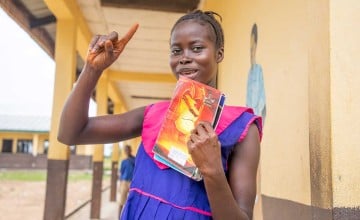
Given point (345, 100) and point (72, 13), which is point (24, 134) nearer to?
point (72, 13)

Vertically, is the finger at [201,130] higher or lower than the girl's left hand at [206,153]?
higher

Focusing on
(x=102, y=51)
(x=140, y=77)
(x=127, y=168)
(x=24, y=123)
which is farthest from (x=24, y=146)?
(x=102, y=51)

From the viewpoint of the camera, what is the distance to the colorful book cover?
3.49 ft

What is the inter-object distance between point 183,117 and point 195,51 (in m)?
0.20

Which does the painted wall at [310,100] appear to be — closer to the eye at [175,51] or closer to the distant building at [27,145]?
the eye at [175,51]

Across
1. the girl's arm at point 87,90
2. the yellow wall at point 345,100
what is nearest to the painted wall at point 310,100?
the yellow wall at point 345,100

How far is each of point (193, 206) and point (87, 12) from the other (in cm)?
567

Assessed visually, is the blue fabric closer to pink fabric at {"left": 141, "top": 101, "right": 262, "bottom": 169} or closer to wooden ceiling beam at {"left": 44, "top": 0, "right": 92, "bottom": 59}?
wooden ceiling beam at {"left": 44, "top": 0, "right": 92, "bottom": 59}

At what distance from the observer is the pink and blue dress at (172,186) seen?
1.03 metres

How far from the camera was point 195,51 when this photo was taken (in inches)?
45.6

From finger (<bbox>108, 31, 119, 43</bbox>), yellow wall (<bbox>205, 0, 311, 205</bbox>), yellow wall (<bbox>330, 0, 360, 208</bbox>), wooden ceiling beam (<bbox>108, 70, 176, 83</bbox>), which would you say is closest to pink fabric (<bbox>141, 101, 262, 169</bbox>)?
finger (<bbox>108, 31, 119, 43</bbox>)

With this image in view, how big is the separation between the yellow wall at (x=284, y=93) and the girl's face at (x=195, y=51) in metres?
0.84

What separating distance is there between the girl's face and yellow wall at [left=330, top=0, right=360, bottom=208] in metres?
0.49

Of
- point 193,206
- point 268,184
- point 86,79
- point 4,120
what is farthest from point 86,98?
point 4,120
